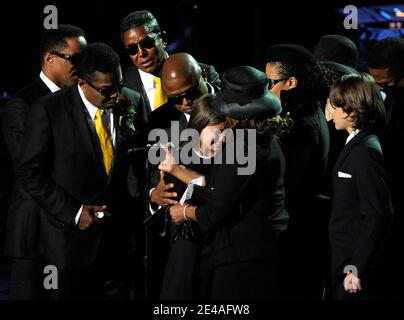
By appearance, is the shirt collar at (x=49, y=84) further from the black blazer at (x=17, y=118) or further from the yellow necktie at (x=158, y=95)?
the yellow necktie at (x=158, y=95)

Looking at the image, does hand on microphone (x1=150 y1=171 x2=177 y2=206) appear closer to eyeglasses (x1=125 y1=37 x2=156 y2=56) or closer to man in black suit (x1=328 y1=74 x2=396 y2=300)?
man in black suit (x1=328 y1=74 x2=396 y2=300)

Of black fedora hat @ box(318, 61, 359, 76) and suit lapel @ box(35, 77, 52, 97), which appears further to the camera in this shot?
black fedora hat @ box(318, 61, 359, 76)

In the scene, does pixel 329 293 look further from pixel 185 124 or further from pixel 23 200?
pixel 23 200

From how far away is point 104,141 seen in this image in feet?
13.1

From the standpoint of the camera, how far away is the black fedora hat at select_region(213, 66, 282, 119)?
3.44 meters

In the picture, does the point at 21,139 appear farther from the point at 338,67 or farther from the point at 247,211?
the point at 338,67

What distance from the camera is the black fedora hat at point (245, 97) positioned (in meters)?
3.44

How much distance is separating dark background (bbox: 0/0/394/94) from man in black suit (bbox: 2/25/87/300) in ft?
9.70

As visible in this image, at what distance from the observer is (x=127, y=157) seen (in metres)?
4.15

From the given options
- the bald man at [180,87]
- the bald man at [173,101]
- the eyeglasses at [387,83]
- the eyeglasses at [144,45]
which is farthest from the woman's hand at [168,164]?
the eyeglasses at [387,83]

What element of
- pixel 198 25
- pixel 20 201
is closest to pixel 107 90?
pixel 20 201

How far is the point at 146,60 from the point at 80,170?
3.88 feet

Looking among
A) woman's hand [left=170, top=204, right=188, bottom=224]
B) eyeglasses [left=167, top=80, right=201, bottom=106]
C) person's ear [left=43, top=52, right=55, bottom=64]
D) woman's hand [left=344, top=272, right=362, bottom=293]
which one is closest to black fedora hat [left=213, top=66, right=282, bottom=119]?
woman's hand [left=170, top=204, right=188, bottom=224]

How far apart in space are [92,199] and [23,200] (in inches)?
16.6
